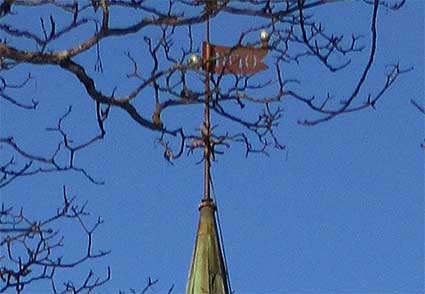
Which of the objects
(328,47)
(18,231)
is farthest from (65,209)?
(328,47)

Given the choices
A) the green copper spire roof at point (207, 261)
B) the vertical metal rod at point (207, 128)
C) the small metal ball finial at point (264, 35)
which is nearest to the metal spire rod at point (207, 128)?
the vertical metal rod at point (207, 128)

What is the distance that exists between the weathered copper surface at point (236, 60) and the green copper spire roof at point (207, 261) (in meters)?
1.45

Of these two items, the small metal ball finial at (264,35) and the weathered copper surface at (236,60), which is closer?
the small metal ball finial at (264,35)

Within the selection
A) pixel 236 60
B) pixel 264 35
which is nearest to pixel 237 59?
pixel 236 60

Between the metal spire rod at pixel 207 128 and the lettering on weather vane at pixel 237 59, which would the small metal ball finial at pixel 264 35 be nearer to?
the lettering on weather vane at pixel 237 59

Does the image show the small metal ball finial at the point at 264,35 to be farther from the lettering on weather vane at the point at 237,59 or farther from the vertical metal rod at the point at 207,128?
the vertical metal rod at the point at 207,128

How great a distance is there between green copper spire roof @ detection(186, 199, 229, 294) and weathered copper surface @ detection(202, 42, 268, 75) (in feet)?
4.75

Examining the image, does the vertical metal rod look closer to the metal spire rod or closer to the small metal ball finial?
the metal spire rod

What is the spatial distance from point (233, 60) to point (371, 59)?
1.03m

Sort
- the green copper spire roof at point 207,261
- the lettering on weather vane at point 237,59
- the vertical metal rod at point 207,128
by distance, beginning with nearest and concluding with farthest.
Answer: the vertical metal rod at point 207,128 < the lettering on weather vane at point 237,59 < the green copper spire roof at point 207,261

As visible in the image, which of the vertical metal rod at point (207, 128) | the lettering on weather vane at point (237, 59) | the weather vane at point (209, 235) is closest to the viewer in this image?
the vertical metal rod at point (207, 128)

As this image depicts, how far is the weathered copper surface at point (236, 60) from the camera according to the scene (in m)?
4.99

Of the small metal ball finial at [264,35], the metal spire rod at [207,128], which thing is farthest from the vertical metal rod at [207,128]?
the small metal ball finial at [264,35]

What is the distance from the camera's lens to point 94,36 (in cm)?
461
